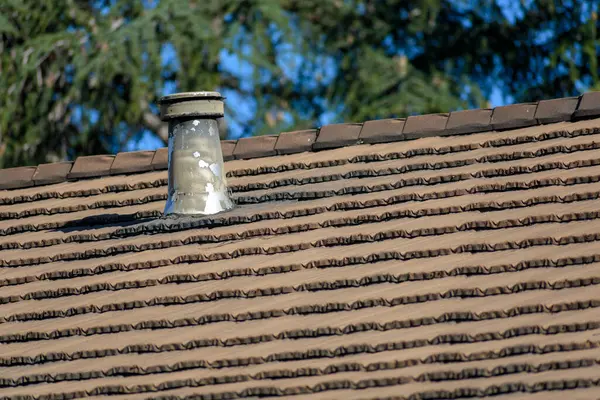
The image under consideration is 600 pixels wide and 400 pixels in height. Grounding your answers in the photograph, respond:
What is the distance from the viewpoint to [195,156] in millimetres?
7730

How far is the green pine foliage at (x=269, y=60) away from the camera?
21.3 m

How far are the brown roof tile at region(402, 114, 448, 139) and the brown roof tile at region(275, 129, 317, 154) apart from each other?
2.14 ft

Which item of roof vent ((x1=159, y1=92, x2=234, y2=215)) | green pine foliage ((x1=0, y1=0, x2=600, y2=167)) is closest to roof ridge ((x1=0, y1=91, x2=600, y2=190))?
roof vent ((x1=159, y1=92, x2=234, y2=215))

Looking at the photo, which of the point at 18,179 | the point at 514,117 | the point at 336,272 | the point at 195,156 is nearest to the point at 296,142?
the point at 195,156

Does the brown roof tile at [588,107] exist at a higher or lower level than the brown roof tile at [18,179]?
lower

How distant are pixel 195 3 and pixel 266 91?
2087 mm

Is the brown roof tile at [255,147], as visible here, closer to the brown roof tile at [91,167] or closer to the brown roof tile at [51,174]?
the brown roof tile at [91,167]

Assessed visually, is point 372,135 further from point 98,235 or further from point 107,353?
point 107,353

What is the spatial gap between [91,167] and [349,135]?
185 cm

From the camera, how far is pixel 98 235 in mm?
7680

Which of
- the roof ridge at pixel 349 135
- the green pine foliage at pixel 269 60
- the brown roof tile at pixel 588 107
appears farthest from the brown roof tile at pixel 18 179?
the green pine foliage at pixel 269 60

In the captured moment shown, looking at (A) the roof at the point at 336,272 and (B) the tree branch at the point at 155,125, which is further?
(B) the tree branch at the point at 155,125

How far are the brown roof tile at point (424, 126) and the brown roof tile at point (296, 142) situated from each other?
0.65 m

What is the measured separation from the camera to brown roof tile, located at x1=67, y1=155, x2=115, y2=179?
8.61 metres
